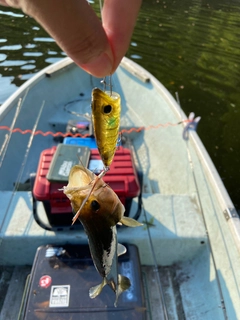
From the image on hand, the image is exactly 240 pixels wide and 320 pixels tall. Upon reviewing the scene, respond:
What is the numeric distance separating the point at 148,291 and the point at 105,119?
2.55 metres

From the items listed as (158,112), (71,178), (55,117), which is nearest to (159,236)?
(71,178)

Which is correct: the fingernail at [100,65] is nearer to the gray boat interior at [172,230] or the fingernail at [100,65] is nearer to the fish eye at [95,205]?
the fish eye at [95,205]

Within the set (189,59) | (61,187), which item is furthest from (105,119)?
(189,59)

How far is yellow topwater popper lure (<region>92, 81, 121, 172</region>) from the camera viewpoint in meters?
1.20

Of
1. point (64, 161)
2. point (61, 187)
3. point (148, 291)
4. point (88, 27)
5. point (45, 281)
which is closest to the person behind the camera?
point (88, 27)

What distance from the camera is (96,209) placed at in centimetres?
143

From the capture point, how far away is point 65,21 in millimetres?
1118

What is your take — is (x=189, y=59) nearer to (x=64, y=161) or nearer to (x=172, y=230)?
(x=172, y=230)

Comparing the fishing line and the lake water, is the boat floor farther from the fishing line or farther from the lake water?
the lake water

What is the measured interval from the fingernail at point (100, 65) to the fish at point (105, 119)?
0.11m

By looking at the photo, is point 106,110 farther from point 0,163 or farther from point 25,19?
point 25,19

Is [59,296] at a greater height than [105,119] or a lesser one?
lesser

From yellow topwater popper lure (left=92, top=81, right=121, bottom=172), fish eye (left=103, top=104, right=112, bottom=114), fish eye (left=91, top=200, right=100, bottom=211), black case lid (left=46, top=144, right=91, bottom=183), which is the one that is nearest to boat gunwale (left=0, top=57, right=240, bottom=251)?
black case lid (left=46, top=144, right=91, bottom=183)

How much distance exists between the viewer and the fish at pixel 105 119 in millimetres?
1195
